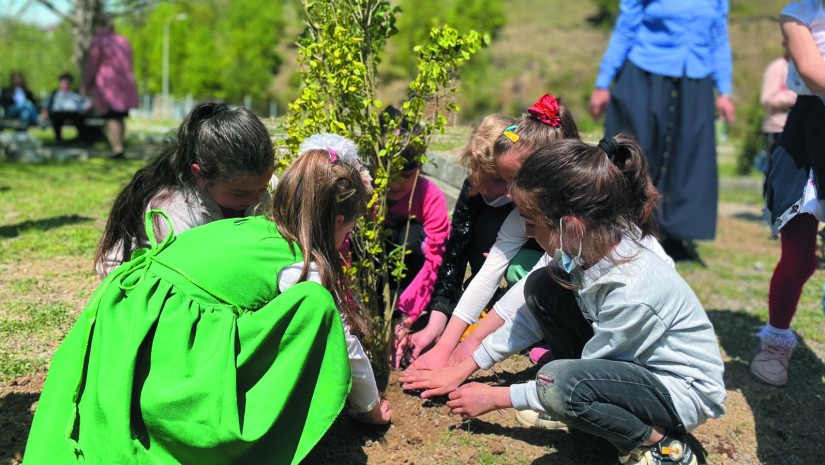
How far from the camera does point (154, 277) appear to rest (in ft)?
6.59

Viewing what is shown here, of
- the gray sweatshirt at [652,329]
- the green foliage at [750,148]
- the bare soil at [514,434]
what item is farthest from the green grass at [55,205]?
the green foliage at [750,148]

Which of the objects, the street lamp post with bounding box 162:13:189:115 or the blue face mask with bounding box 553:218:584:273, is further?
the street lamp post with bounding box 162:13:189:115

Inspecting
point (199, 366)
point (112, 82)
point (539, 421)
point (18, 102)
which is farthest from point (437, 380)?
point (18, 102)

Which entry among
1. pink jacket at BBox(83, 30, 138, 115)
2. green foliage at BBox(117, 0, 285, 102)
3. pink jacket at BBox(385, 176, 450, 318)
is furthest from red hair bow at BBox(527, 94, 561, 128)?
green foliage at BBox(117, 0, 285, 102)

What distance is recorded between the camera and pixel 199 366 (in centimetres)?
191

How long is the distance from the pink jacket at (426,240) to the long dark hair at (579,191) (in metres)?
0.98

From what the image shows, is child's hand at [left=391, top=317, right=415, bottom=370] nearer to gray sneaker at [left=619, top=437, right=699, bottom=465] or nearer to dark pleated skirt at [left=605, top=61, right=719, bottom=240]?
gray sneaker at [left=619, top=437, right=699, bottom=465]

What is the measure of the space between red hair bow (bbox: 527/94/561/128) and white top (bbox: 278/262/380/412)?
1032 millimetres

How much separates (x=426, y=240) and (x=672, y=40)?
241 centimetres

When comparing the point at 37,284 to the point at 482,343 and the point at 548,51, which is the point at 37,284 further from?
the point at 548,51

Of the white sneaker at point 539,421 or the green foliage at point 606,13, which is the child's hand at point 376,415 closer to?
the white sneaker at point 539,421

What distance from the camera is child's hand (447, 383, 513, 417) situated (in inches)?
88.7

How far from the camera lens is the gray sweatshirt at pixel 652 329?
2.05m

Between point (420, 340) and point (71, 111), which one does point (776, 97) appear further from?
point (71, 111)
